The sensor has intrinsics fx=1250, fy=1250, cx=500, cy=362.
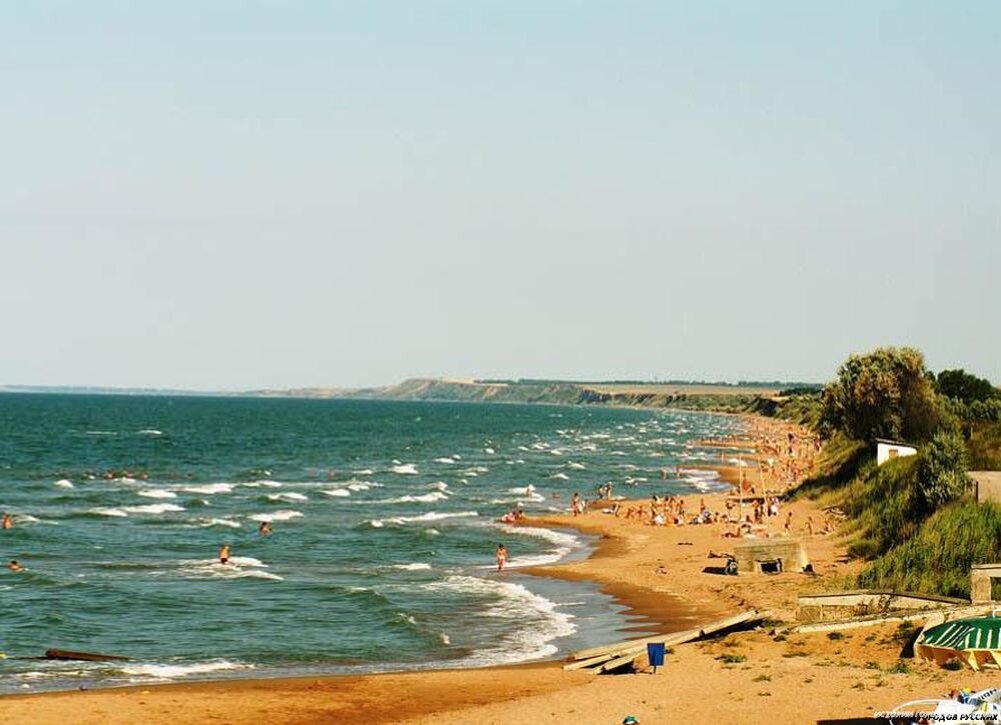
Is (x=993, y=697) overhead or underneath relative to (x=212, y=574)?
overhead

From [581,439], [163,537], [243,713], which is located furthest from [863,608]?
[581,439]

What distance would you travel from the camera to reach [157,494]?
84.6m

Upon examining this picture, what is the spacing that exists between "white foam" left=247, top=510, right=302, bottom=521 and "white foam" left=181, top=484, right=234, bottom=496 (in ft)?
45.6

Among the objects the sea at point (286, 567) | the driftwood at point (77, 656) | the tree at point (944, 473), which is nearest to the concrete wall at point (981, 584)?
the sea at point (286, 567)

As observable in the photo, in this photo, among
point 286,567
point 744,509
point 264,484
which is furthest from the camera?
point 264,484

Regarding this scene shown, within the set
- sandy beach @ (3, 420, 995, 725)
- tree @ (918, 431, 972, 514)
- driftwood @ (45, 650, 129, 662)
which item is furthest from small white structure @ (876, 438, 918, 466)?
driftwood @ (45, 650, 129, 662)

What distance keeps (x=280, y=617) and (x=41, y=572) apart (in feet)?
46.5

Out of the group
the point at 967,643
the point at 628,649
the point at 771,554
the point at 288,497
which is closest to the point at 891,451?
the point at 771,554

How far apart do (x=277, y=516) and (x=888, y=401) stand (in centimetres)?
3650

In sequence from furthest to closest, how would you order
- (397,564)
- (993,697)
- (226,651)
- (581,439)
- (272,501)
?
(581,439)
(272,501)
(397,564)
(226,651)
(993,697)

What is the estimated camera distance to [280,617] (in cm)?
4100

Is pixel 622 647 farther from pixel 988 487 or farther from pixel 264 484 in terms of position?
pixel 264 484

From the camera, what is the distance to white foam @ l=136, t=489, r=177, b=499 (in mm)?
82900

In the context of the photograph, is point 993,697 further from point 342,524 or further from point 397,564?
point 342,524
